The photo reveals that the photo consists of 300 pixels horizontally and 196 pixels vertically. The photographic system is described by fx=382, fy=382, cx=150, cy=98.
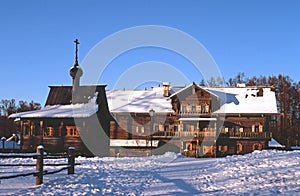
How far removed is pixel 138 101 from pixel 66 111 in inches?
373

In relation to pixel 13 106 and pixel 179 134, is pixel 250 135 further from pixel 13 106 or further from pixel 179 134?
pixel 13 106

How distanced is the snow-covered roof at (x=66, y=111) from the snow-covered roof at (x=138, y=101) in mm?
3720

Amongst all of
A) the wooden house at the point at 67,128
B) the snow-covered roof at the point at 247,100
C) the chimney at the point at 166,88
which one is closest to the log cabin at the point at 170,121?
the snow-covered roof at the point at 247,100

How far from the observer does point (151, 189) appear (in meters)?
11.1

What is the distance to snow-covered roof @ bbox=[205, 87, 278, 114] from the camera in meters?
43.6

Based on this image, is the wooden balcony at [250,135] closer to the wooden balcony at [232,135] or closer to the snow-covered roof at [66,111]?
the wooden balcony at [232,135]

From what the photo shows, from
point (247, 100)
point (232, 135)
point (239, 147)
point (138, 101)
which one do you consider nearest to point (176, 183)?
point (232, 135)

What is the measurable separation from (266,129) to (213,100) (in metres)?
6.90

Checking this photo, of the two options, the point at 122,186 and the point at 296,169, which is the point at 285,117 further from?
the point at 122,186

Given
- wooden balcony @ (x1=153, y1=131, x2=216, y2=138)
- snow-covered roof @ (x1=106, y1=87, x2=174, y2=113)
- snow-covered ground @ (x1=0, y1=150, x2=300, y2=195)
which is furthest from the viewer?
snow-covered roof @ (x1=106, y1=87, x2=174, y2=113)

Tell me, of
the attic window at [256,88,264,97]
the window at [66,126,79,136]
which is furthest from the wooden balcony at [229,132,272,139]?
the window at [66,126,79,136]

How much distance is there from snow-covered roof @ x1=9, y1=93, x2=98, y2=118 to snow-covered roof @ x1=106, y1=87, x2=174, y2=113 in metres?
3.72

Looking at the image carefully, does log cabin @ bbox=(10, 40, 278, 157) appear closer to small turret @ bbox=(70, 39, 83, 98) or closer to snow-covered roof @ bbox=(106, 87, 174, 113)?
small turret @ bbox=(70, 39, 83, 98)

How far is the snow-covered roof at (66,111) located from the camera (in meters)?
39.1
